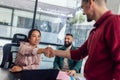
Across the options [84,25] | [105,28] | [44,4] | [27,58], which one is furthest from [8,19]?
[105,28]

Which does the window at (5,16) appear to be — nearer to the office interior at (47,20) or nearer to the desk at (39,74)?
the office interior at (47,20)

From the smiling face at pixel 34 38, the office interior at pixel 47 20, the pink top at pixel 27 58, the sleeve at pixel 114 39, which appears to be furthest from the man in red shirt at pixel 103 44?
the office interior at pixel 47 20

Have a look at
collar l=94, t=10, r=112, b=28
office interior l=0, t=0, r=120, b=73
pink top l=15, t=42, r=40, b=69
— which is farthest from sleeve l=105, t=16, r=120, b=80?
office interior l=0, t=0, r=120, b=73

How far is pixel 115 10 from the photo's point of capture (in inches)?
212

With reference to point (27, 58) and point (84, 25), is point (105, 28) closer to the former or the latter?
point (27, 58)

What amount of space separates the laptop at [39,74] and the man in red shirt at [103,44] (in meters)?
0.41

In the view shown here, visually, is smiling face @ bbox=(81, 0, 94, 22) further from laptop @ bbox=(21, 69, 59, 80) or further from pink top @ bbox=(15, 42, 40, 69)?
pink top @ bbox=(15, 42, 40, 69)

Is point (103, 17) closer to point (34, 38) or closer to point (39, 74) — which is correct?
point (39, 74)

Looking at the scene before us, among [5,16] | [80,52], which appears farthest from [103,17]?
[5,16]

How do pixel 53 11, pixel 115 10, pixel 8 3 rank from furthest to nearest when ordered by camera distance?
pixel 53 11 < pixel 8 3 < pixel 115 10

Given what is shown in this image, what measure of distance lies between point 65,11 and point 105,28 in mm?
5220

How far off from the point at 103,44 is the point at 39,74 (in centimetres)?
62

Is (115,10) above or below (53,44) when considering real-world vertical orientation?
above

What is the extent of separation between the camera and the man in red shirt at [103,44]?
4.23 ft
